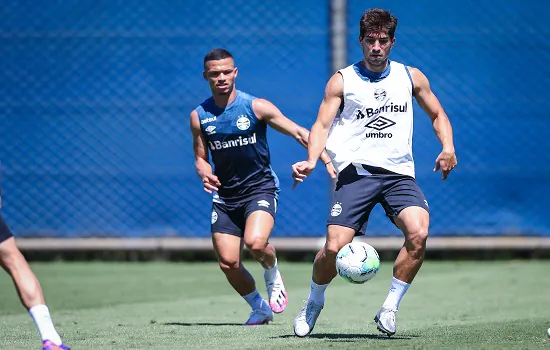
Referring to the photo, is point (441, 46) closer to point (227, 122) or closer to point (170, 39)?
point (170, 39)

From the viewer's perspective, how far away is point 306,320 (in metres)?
7.34

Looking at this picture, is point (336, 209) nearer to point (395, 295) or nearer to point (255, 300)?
point (395, 295)

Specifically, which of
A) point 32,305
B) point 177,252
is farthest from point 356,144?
point 177,252

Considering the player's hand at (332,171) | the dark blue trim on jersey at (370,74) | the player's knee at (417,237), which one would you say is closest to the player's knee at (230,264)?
the player's hand at (332,171)

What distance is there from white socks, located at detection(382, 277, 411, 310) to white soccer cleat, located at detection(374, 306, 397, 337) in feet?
0.15

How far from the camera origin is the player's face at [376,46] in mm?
7238

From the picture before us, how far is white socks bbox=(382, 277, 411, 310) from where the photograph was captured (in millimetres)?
7117

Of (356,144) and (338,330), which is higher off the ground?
(356,144)

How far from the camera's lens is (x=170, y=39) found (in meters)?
13.1

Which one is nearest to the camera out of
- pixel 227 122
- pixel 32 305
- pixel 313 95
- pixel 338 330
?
pixel 32 305

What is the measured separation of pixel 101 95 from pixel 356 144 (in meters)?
6.58

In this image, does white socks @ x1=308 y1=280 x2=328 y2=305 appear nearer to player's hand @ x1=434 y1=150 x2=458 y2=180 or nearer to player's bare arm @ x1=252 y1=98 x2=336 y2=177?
player's hand @ x1=434 y1=150 x2=458 y2=180

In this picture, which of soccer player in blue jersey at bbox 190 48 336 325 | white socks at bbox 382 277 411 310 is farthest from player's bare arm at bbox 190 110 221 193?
white socks at bbox 382 277 411 310

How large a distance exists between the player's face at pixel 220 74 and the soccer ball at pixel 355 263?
215 centimetres
